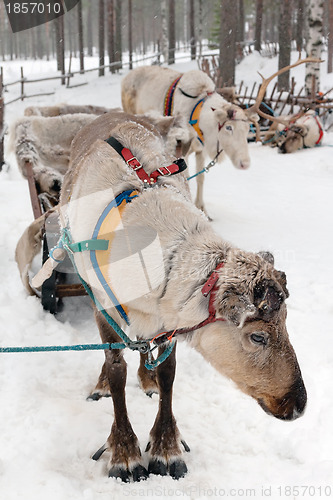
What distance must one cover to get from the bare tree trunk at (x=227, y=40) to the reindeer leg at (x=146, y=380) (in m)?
11.9

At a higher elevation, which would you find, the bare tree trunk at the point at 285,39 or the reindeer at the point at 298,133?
the bare tree trunk at the point at 285,39

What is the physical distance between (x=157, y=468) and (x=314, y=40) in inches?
510

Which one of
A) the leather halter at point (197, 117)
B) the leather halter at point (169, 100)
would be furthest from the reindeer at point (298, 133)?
the leather halter at point (197, 117)

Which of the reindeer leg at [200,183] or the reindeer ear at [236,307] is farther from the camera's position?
the reindeer leg at [200,183]

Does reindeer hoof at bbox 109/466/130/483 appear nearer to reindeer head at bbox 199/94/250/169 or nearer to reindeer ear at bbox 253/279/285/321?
reindeer ear at bbox 253/279/285/321

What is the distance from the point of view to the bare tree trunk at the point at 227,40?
42.7 feet

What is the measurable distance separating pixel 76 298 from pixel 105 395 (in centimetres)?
151

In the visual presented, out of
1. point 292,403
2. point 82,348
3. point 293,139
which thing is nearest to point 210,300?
point 292,403

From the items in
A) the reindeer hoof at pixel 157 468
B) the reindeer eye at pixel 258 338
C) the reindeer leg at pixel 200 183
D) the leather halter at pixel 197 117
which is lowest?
the reindeer hoof at pixel 157 468

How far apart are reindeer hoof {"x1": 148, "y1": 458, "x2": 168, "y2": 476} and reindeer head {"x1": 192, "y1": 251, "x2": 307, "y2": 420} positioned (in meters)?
0.84

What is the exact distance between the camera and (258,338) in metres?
1.96

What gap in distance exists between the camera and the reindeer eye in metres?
1.95

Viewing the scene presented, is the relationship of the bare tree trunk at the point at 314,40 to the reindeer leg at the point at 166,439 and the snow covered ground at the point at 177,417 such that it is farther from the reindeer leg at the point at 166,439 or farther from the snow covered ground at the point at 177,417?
the reindeer leg at the point at 166,439

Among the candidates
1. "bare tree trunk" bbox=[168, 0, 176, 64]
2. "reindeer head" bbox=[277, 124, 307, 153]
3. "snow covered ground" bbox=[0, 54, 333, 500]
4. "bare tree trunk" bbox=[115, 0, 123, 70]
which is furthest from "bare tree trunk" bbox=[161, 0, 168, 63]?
"snow covered ground" bbox=[0, 54, 333, 500]
